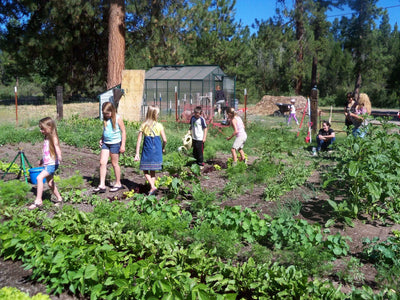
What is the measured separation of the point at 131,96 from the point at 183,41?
29.2ft

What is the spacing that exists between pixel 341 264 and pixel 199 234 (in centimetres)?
139

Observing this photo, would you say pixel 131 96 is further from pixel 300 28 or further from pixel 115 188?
pixel 300 28

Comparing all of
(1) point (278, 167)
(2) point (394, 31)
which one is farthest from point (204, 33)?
(2) point (394, 31)

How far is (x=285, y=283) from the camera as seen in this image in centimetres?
304

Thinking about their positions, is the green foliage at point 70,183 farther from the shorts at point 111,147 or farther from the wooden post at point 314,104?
the wooden post at point 314,104

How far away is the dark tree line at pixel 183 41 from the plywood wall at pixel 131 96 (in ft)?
10.5

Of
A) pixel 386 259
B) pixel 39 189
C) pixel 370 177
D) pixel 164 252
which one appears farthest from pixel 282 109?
pixel 164 252

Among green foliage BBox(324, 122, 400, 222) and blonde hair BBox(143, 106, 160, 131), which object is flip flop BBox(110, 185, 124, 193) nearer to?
blonde hair BBox(143, 106, 160, 131)

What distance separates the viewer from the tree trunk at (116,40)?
679 inches

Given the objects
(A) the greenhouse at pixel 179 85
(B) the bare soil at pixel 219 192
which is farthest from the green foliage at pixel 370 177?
(A) the greenhouse at pixel 179 85

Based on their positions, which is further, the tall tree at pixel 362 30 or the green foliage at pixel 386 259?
the tall tree at pixel 362 30

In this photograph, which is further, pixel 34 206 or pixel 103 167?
pixel 103 167

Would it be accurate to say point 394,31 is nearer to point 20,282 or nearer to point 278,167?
point 278,167

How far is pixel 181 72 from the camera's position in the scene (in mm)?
22969
